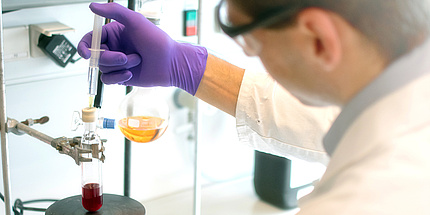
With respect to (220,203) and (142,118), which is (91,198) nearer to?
(142,118)

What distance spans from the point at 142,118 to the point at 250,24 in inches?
24.3

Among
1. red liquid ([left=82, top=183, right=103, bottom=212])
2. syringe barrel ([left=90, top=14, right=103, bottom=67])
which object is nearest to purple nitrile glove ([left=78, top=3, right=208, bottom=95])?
syringe barrel ([left=90, top=14, right=103, bottom=67])

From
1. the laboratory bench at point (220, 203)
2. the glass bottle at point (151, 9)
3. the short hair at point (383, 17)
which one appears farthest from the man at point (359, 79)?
the laboratory bench at point (220, 203)

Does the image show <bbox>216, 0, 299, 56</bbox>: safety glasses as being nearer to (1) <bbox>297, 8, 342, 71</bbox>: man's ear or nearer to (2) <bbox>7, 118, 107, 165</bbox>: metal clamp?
(1) <bbox>297, 8, 342, 71</bbox>: man's ear

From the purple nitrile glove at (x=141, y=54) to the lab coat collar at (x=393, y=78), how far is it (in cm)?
59

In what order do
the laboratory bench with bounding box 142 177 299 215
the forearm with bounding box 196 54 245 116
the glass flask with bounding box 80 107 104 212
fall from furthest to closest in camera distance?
the laboratory bench with bounding box 142 177 299 215 < the forearm with bounding box 196 54 245 116 < the glass flask with bounding box 80 107 104 212

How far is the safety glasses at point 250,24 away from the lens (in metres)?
0.56

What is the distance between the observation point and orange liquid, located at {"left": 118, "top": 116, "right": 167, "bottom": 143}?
3.76ft

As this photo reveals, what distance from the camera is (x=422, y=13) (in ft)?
1.86

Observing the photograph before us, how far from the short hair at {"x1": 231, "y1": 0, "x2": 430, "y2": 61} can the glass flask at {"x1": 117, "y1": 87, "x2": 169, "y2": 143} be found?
24.6 inches

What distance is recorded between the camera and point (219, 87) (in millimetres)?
1292

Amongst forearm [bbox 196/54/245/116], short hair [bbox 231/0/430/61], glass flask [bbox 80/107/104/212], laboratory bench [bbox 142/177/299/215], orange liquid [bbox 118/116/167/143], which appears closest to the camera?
short hair [bbox 231/0/430/61]

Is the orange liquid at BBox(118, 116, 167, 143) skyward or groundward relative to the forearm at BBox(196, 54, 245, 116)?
groundward

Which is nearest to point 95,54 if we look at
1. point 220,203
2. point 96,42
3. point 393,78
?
point 96,42
